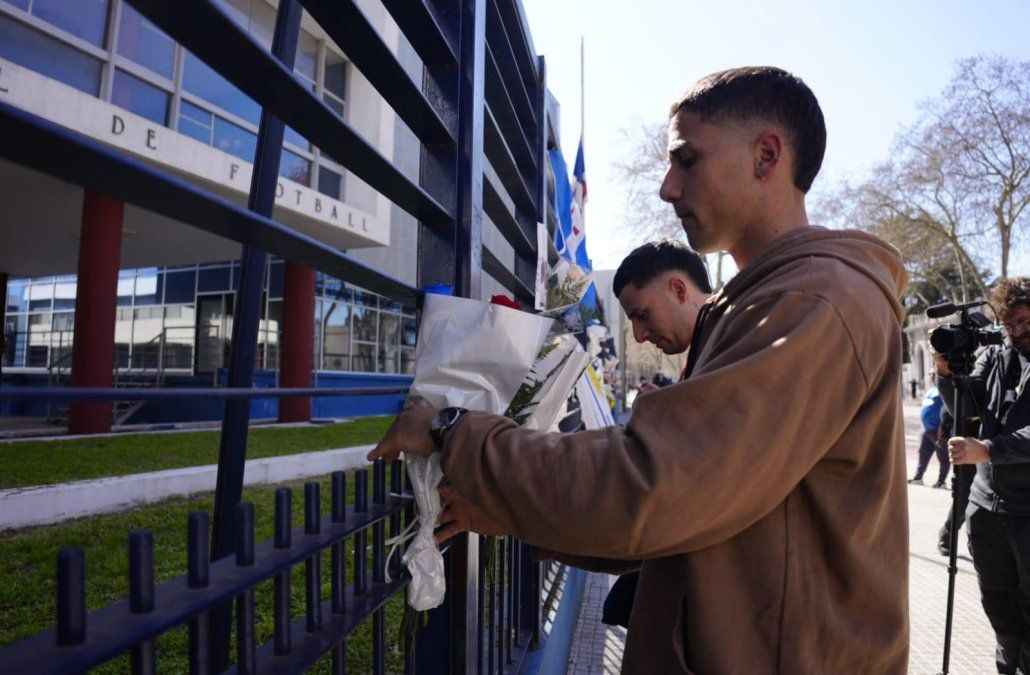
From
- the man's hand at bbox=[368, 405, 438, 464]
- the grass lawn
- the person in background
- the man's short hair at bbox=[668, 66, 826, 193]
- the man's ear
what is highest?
the man's short hair at bbox=[668, 66, 826, 193]

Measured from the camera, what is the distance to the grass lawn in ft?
12.4

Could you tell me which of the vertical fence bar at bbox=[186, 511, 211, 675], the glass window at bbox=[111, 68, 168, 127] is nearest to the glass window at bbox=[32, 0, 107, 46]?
the glass window at bbox=[111, 68, 168, 127]

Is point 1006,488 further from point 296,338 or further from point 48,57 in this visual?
point 296,338

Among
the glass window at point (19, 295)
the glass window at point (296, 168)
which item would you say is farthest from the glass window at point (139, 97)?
the glass window at point (19, 295)

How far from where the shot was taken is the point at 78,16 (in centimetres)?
1113

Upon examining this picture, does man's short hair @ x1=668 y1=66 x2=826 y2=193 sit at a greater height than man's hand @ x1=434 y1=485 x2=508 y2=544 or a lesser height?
greater

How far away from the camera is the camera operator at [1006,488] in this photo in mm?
3762

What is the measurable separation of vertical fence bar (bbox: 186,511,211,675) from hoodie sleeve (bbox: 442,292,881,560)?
463 millimetres

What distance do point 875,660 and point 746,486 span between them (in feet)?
1.69

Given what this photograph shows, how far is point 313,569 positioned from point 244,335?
1.66 ft

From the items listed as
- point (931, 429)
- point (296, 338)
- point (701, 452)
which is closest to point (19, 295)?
point (296, 338)

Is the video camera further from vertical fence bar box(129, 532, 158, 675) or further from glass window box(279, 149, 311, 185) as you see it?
glass window box(279, 149, 311, 185)

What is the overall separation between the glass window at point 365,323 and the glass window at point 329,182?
5.46 meters

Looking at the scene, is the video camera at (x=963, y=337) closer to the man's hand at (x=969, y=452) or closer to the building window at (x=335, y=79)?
the man's hand at (x=969, y=452)
